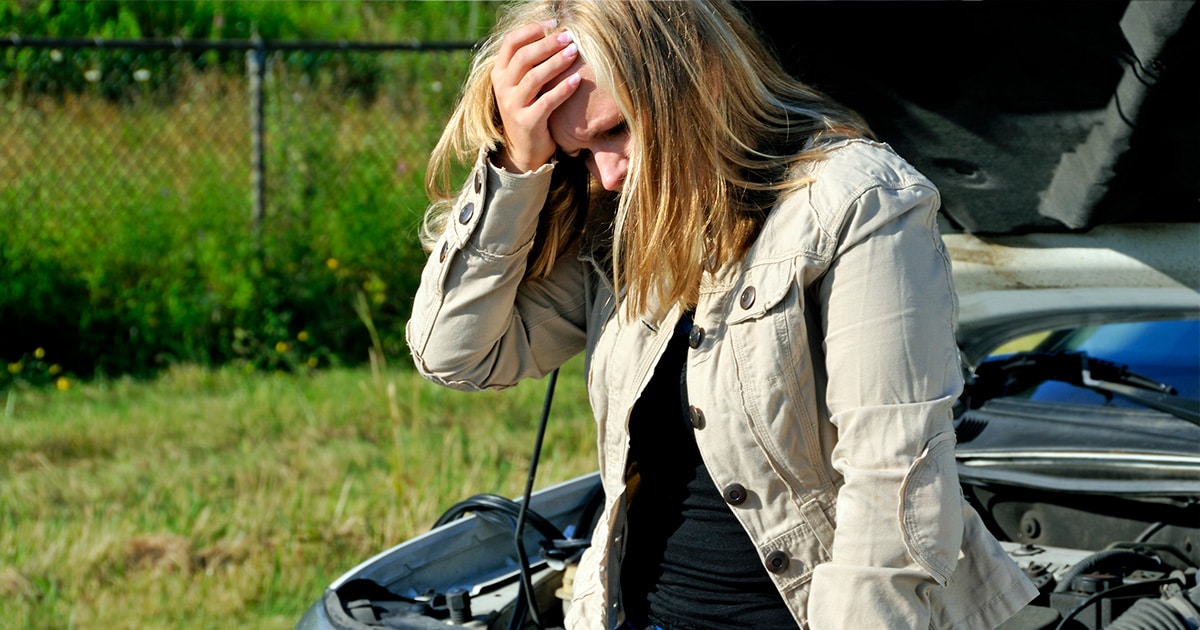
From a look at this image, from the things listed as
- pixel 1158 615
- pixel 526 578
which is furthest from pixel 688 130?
pixel 1158 615

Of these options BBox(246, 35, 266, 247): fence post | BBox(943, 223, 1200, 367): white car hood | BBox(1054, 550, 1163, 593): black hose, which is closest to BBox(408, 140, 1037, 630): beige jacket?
BBox(1054, 550, 1163, 593): black hose

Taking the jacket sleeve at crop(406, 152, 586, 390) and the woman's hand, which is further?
the jacket sleeve at crop(406, 152, 586, 390)

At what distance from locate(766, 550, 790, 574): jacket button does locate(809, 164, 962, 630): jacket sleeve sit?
3.1 inches

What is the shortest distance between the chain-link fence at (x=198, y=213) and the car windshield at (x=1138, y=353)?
3.98 metres

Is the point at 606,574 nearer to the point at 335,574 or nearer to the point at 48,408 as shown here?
the point at 335,574

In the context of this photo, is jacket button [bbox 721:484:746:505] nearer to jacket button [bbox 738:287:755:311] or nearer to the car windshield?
jacket button [bbox 738:287:755:311]

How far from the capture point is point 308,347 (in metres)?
6.80

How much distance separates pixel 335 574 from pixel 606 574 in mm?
2441

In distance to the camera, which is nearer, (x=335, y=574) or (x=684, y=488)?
(x=684, y=488)

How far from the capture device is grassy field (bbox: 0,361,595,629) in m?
3.83

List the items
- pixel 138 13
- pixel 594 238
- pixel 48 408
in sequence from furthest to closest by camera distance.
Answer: pixel 138 13, pixel 48 408, pixel 594 238

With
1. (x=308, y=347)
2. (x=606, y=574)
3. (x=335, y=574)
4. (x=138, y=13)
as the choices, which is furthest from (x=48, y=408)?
(x=138, y=13)

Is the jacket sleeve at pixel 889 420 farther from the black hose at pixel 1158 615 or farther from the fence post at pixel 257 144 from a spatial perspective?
the fence post at pixel 257 144

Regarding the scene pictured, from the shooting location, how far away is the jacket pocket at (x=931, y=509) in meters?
1.42
